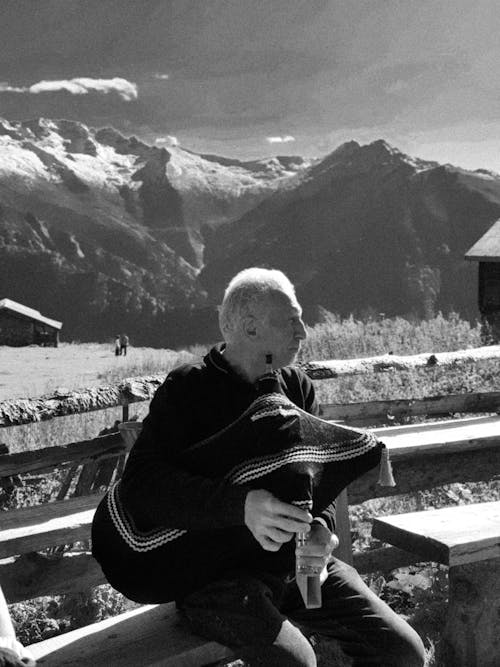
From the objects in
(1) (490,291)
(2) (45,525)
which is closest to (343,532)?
(2) (45,525)

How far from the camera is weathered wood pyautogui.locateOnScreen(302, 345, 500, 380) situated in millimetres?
4539

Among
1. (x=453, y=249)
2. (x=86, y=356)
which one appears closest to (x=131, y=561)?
(x=86, y=356)

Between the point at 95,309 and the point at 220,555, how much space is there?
152148 mm

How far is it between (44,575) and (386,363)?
9.43 feet

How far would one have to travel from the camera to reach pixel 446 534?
236cm

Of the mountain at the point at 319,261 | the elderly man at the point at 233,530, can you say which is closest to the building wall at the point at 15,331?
the elderly man at the point at 233,530

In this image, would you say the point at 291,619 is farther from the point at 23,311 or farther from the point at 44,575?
the point at 23,311

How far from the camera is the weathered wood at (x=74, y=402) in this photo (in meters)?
3.63

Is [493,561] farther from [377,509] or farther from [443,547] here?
[377,509]

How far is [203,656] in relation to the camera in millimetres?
2086

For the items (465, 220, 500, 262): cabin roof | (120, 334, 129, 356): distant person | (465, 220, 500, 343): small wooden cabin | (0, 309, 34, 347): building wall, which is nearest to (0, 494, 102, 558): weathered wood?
(465, 220, 500, 262): cabin roof

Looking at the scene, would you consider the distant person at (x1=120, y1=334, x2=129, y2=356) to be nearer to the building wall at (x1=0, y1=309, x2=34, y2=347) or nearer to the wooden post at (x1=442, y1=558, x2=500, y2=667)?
the building wall at (x1=0, y1=309, x2=34, y2=347)

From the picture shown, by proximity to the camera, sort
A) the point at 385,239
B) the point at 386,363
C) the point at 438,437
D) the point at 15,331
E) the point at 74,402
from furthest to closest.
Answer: the point at 385,239 → the point at 15,331 → the point at 386,363 → the point at 74,402 → the point at 438,437

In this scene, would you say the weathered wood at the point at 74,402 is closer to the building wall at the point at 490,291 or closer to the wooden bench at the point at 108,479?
the wooden bench at the point at 108,479
